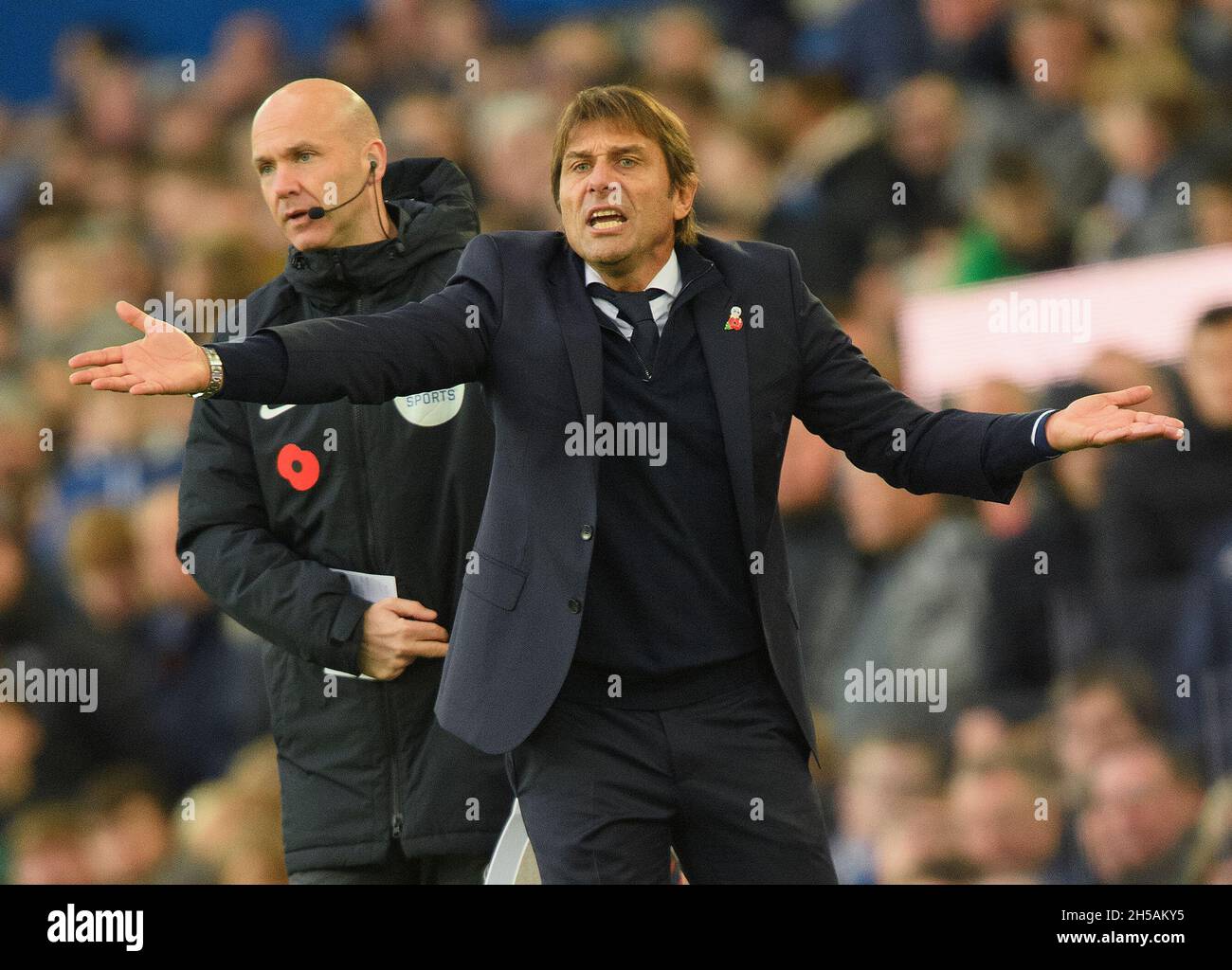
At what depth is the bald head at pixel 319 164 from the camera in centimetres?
390

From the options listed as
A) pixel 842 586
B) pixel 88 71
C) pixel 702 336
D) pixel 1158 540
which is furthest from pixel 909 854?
pixel 88 71

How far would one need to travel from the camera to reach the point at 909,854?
16.5 feet

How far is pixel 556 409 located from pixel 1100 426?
3.05ft

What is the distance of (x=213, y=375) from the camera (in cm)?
295

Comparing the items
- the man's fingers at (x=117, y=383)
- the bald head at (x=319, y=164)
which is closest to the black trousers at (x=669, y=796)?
the man's fingers at (x=117, y=383)

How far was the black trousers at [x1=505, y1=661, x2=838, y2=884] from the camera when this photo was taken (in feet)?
10.2

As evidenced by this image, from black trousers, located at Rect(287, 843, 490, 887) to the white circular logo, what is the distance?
0.87m

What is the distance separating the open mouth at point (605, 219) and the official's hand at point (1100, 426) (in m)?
0.82

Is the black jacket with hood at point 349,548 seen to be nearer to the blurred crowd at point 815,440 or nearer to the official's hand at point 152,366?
the official's hand at point 152,366

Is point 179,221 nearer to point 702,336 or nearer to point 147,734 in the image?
point 147,734

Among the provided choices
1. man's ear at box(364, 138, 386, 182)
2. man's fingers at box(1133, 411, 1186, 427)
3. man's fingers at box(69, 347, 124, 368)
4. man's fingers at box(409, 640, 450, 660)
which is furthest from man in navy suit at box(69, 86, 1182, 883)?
man's ear at box(364, 138, 386, 182)

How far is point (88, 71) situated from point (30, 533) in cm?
149
